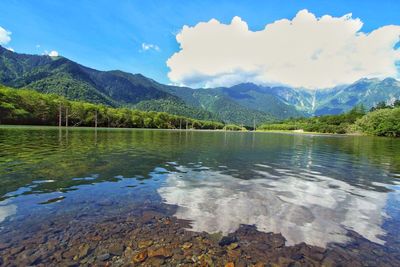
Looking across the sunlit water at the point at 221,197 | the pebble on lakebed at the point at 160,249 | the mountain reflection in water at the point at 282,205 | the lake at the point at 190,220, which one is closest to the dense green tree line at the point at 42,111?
the sunlit water at the point at 221,197

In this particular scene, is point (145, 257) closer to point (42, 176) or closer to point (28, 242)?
point (28, 242)

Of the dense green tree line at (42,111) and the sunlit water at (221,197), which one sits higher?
the dense green tree line at (42,111)

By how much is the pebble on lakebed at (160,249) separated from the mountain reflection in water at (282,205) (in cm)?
76

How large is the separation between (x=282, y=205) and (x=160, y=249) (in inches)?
312

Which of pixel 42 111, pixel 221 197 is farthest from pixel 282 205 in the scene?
pixel 42 111

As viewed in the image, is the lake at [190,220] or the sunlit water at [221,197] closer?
the lake at [190,220]

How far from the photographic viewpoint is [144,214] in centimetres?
1140

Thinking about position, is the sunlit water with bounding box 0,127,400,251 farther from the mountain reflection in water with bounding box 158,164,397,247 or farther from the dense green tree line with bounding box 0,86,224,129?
the dense green tree line with bounding box 0,86,224,129

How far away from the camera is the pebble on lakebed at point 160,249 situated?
25.5 feet

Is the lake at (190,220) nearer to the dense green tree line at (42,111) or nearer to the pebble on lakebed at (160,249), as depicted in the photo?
the pebble on lakebed at (160,249)

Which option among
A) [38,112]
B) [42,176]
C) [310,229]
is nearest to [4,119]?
[38,112]

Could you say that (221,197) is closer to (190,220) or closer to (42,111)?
(190,220)

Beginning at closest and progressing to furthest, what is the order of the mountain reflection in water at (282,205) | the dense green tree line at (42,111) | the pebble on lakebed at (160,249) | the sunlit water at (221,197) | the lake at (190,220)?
the pebble on lakebed at (160,249)
the lake at (190,220)
the mountain reflection in water at (282,205)
the sunlit water at (221,197)
the dense green tree line at (42,111)

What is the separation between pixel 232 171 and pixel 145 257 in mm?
16339
